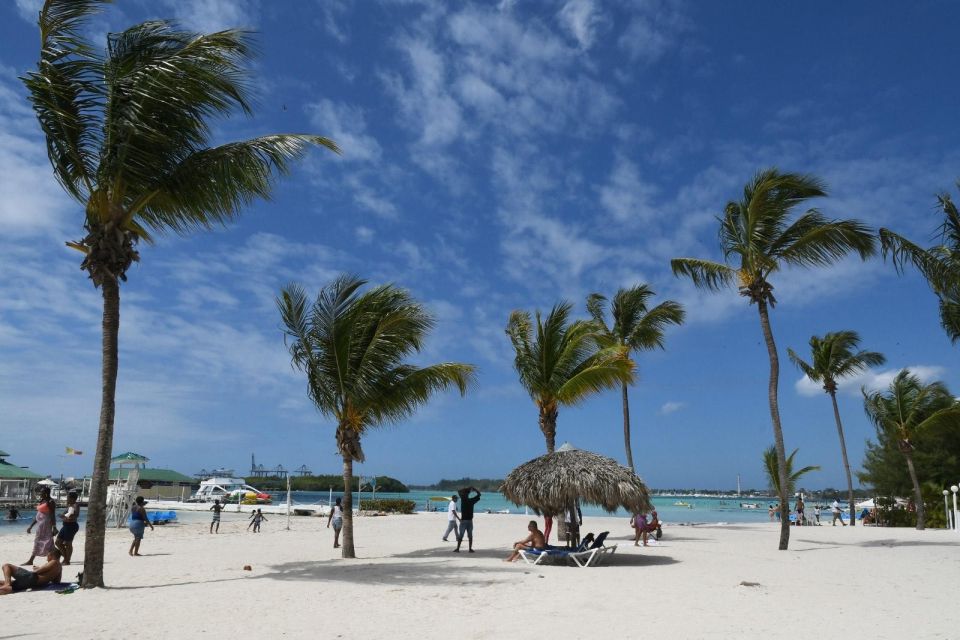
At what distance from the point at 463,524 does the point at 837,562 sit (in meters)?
7.45

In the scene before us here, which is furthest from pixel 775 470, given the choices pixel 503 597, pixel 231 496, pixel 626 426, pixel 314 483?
pixel 314 483

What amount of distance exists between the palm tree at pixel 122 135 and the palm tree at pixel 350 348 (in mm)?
4235

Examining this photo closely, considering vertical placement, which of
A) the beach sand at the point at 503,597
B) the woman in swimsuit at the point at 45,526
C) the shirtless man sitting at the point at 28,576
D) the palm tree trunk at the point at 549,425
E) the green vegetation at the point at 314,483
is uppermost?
the palm tree trunk at the point at 549,425

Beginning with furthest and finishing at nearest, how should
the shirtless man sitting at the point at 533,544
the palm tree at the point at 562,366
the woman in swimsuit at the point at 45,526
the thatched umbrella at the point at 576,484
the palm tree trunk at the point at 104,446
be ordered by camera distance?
the palm tree at the point at 562,366, the shirtless man sitting at the point at 533,544, the thatched umbrella at the point at 576,484, the woman in swimsuit at the point at 45,526, the palm tree trunk at the point at 104,446

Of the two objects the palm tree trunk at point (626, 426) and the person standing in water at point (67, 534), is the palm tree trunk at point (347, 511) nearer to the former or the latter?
the person standing in water at point (67, 534)

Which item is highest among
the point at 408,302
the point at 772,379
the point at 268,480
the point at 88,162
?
the point at 88,162

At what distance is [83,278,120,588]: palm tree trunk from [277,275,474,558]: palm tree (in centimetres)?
466

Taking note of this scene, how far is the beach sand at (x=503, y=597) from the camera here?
6.88 m

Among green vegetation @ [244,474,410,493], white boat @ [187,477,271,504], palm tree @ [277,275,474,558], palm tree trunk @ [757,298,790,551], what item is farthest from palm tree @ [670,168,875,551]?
green vegetation @ [244,474,410,493]

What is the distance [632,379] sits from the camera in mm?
16969

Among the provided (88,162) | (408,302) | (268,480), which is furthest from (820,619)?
(268,480)

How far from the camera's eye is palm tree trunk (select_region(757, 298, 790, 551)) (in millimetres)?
15695

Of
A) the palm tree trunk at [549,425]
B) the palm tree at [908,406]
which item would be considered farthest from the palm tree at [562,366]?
the palm tree at [908,406]

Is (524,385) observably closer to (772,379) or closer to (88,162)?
(772,379)
